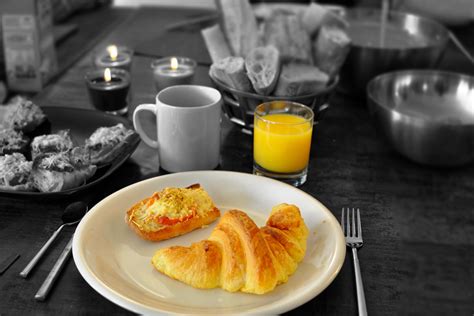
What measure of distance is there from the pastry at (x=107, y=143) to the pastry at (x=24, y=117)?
0.49 ft

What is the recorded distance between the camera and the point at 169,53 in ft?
5.39

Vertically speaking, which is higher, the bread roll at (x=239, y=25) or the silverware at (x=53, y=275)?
the bread roll at (x=239, y=25)

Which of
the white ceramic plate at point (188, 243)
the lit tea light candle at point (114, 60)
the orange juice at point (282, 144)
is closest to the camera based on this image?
the white ceramic plate at point (188, 243)

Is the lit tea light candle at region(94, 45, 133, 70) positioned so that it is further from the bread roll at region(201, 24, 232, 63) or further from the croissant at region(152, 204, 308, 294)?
the croissant at region(152, 204, 308, 294)

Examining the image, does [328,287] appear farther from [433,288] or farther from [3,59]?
[3,59]

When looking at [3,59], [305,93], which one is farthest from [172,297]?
[3,59]

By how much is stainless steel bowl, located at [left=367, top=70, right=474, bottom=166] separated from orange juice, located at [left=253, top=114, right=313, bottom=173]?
199 millimetres

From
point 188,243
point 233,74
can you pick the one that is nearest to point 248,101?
point 233,74

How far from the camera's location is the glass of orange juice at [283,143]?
0.96 metres

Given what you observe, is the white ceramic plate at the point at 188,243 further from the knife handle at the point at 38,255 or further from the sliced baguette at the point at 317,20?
the sliced baguette at the point at 317,20

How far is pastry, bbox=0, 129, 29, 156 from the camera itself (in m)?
1.00

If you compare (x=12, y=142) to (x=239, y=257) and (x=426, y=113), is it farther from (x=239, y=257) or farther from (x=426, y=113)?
(x=426, y=113)

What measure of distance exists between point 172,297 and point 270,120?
0.44m

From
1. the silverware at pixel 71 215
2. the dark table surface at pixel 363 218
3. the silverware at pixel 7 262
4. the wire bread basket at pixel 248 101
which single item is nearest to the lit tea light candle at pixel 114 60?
the dark table surface at pixel 363 218
